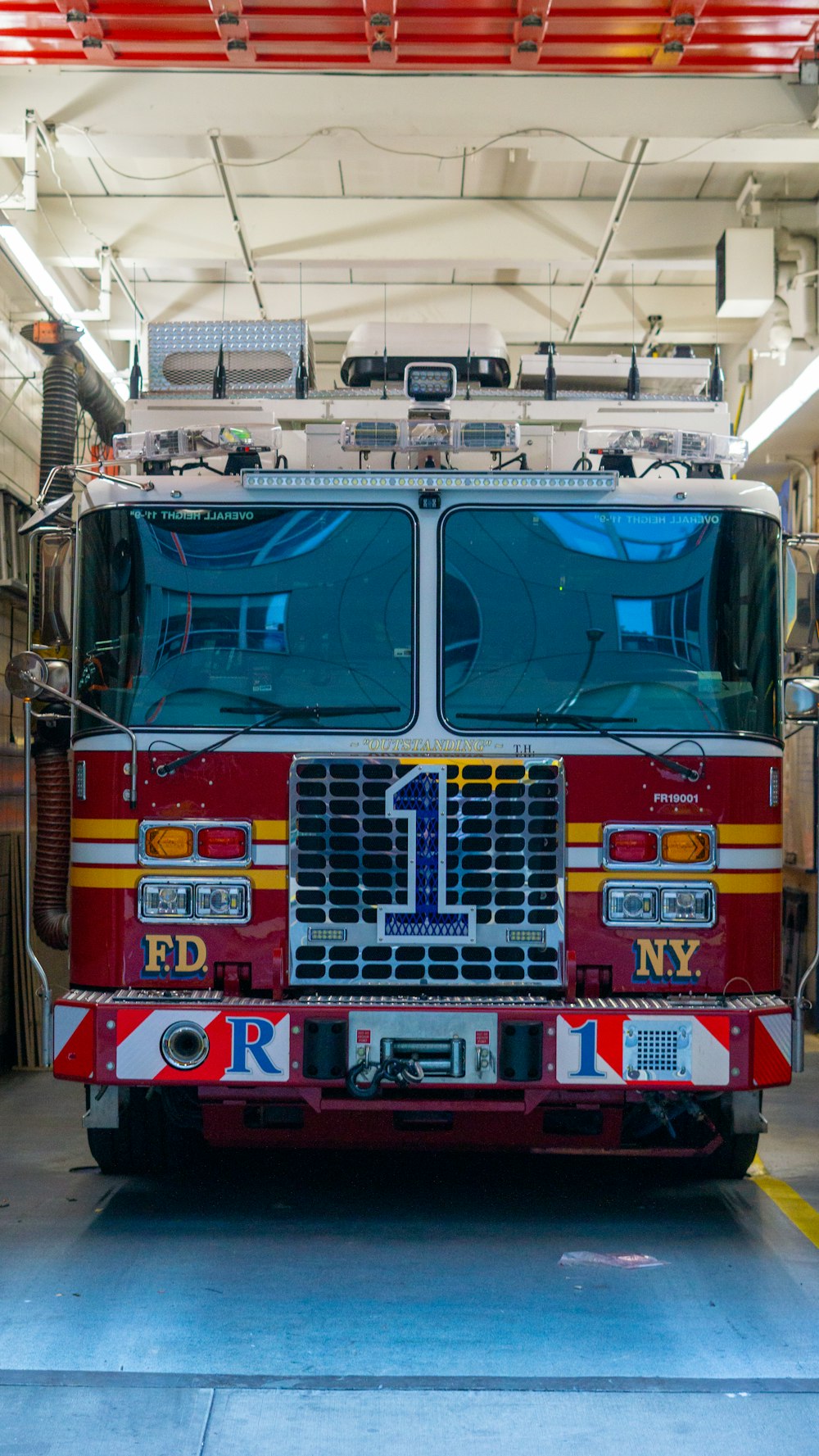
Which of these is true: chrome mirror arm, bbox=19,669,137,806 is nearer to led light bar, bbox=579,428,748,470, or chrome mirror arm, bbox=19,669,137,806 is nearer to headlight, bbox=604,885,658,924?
headlight, bbox=604,885,658,924

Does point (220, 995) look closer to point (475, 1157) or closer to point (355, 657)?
point (355, 657)

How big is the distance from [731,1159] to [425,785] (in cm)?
237

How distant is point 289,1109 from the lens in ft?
20.5

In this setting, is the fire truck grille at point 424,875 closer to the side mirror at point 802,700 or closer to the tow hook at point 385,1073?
the tow hook at point 385,1073

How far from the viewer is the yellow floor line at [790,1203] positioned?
6.20 m

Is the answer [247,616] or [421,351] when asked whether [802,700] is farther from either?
[421,351]

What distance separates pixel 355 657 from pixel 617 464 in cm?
148

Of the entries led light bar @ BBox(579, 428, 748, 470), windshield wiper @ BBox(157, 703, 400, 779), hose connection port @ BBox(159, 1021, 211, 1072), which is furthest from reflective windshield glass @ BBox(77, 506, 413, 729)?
hose connection port @ BBox(159, 1021, 211, 1072)

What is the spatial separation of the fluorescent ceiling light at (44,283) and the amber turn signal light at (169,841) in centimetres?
497

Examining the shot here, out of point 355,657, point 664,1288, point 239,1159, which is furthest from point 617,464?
point 239,1159

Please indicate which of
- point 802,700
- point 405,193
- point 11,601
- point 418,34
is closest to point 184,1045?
point 802,700

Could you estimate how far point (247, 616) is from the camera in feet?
19.7

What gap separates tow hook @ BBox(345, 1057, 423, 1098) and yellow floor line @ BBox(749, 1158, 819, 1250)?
5.77 ft

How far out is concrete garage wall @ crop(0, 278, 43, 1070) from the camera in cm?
998
